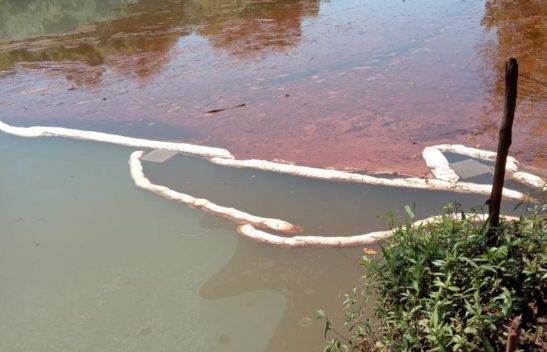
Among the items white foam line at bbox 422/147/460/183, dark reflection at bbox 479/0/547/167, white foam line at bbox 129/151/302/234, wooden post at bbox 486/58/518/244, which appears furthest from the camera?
dark reflection at bbox 479/0/547/167

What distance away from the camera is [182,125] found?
5996 mm

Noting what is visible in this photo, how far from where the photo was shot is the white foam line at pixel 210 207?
150 inches

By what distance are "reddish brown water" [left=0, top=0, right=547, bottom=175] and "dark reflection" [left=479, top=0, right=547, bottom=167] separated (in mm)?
25

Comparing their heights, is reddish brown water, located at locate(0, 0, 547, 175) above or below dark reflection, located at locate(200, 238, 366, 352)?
above

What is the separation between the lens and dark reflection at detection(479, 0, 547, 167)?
4.95 meters

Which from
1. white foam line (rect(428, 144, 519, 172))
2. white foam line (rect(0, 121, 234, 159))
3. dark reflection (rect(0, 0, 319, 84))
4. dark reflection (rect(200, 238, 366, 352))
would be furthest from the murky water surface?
dark reflection (rect(0, 0, 319, 84))

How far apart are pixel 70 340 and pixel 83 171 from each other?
7.86 ft

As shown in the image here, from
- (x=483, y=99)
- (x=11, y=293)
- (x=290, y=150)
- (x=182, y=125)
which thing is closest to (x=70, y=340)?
(x=11, y=293)

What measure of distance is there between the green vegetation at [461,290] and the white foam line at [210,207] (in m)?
1.55

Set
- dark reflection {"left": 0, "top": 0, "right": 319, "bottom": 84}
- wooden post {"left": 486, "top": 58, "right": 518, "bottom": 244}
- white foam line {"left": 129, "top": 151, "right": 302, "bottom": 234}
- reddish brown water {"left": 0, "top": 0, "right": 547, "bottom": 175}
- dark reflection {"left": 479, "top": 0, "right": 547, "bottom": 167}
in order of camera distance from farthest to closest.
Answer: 1. dark reflection {"left": 0, "top": 0, "right": 319, "bottom": 84}
2. reddish brown water {"left": 0, "top": 0, "right": 547, "bottom": 175}
3. dark reflection {"left": 479, "top": 0, "right": 547, "bottom": 167}
4. white foam line {"left": 129, "top": 151, "right": 302, "bottom": 234}
5. wooden post {"left": 486, "top": 58, "right": 518, "bottom": 244}

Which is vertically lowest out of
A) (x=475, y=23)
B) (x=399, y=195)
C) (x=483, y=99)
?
(x=399, y=195)

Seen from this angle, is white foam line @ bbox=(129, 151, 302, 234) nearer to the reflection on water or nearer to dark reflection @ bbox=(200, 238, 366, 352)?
dark reflection @ bbox=(200, 238, 366, 352)

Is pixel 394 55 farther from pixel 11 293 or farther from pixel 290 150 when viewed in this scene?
pixel 11 293

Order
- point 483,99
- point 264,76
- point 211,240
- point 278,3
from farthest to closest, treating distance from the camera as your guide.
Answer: point 278,3
point 264,76
point 483,99
point 211,240
